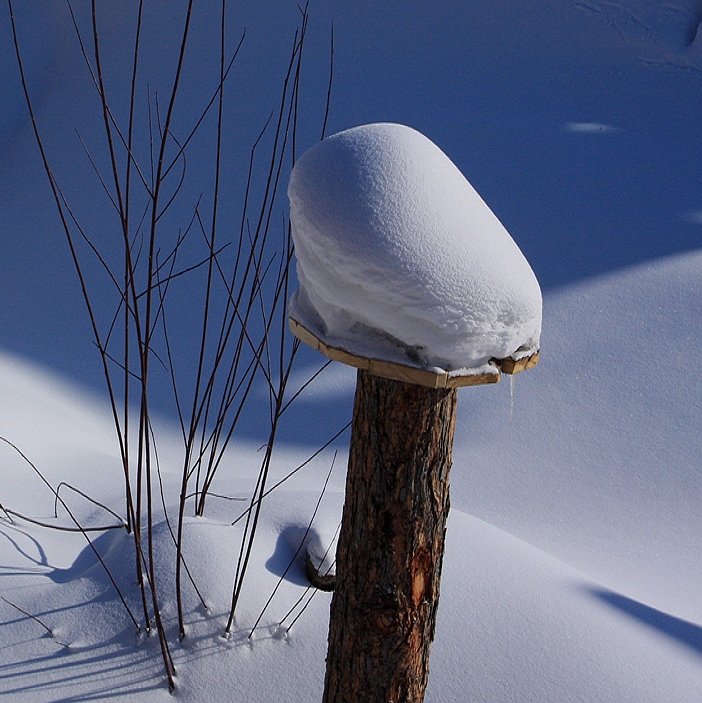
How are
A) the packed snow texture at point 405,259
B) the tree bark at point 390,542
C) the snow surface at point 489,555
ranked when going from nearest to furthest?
the packed snow texture at point 405,259 → the tree bark at point 390,542 → the snow surface at point 489,555

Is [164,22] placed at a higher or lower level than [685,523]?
higher

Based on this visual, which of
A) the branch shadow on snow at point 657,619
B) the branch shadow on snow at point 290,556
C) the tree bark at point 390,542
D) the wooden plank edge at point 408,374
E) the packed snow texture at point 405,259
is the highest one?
the packed snow texture at point 405,259

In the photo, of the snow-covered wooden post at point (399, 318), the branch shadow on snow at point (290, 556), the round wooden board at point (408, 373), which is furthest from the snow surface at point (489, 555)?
the round wooden board at point (408, 373)

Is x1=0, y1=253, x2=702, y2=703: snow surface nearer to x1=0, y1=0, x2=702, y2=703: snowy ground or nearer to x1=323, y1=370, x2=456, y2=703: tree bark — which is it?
x1=0, y1=0, x2=702, y2=703: snowy ground

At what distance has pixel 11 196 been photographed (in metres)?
3.94

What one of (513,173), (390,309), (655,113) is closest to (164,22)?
(513,173)

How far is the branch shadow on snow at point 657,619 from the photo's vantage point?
174 cm

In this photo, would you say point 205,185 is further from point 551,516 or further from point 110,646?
point 110,646

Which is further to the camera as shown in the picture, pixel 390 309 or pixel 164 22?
pixel 164 22

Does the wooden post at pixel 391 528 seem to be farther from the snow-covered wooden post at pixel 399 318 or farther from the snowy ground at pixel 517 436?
the snowy ground at pixel 517 436

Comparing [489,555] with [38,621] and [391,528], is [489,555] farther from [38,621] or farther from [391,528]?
[38,621]

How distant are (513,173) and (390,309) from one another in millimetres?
3117

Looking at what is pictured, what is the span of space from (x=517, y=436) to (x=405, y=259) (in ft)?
5.93

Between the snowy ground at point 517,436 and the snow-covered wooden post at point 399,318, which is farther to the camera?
the snowy ground at point 517,436
